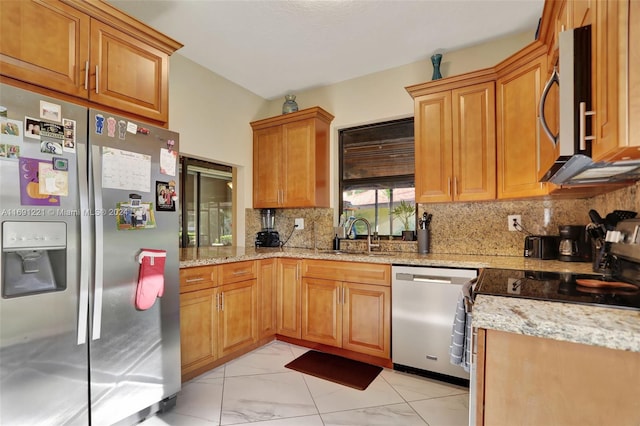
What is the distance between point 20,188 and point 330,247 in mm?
2453

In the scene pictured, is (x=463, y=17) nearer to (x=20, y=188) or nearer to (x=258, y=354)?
(x=20, y=188)

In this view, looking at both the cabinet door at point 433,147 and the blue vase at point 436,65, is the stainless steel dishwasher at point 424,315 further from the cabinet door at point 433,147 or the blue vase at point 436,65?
the blue vase at point 436,65

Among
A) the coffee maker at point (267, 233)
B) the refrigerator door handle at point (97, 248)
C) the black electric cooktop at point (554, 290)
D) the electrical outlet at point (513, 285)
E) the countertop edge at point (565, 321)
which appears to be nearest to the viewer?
the countertop edge at point (565, 321)

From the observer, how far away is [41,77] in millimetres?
1448

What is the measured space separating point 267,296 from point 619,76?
2629 mm

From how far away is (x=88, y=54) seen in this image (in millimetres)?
1605

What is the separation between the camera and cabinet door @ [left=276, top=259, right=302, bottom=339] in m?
2.77

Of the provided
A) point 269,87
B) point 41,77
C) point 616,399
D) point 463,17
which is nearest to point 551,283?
point 616,399

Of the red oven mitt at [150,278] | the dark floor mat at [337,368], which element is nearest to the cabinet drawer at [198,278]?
the red oven mitt at [150,278]

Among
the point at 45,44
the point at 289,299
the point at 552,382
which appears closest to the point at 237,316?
the point at 289,299

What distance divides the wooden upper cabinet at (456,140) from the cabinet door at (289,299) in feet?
4.23

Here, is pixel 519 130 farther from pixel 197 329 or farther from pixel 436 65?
pixel 197 329

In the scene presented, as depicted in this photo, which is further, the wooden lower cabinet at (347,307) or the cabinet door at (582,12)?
the wooden lower cabinet at (347,307)

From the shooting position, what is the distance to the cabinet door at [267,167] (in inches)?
131
